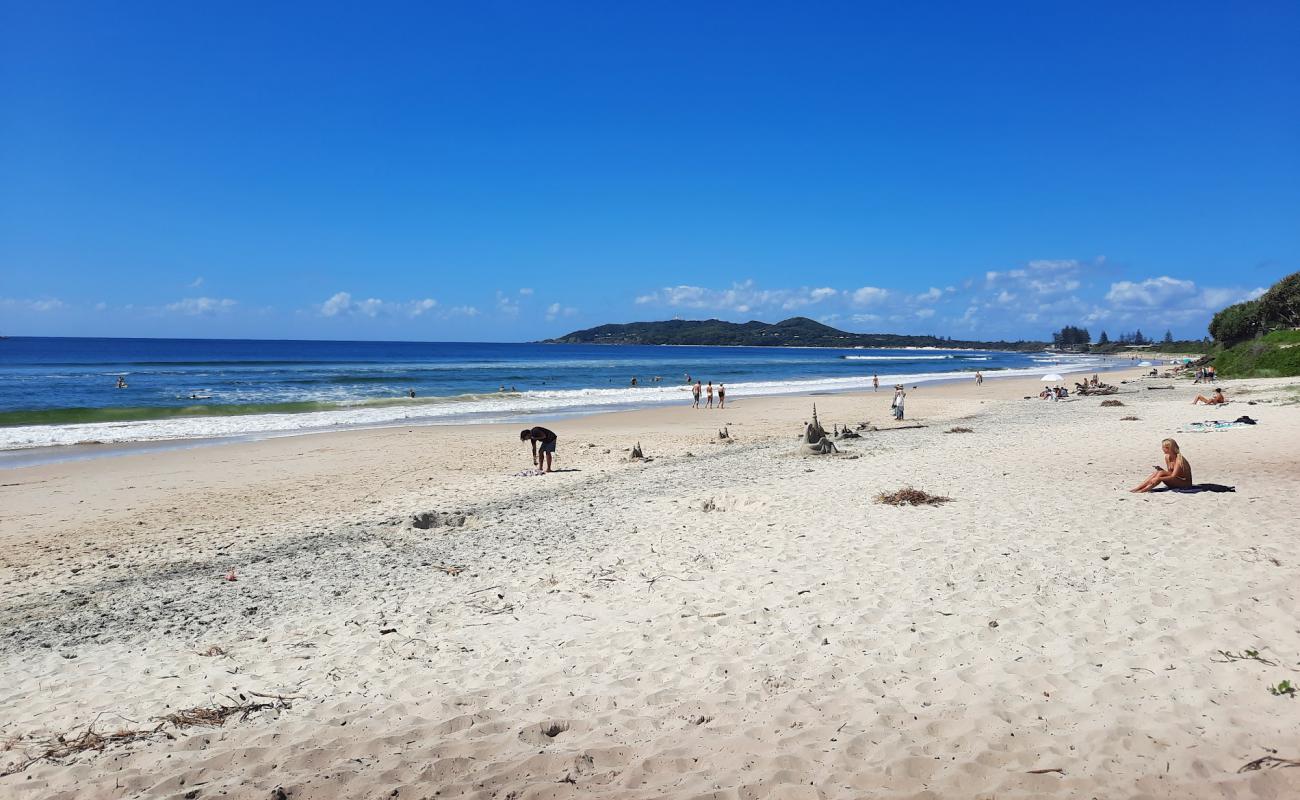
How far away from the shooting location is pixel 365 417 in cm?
3078

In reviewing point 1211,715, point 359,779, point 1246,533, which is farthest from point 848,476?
point 359,779

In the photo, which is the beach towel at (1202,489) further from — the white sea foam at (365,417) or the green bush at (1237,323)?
the green bush at (1237,323)

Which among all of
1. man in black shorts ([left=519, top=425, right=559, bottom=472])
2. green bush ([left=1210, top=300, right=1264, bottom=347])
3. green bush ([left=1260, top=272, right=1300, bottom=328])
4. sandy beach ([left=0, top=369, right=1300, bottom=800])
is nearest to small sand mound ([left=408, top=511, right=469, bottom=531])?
sandy beach ([left=0, top=369, right=1300, bottom=800])

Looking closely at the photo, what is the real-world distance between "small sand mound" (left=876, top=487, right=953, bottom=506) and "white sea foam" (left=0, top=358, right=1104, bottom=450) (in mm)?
21611

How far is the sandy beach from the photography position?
4.12m

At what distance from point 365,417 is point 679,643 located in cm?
2783

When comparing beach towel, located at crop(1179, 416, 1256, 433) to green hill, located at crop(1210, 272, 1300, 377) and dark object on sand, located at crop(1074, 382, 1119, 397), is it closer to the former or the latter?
dark object on sand, located at crop(1074, 382, 1119, 397)

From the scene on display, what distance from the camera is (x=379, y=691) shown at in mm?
5152

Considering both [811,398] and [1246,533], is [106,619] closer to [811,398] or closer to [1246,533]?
[1246,533]

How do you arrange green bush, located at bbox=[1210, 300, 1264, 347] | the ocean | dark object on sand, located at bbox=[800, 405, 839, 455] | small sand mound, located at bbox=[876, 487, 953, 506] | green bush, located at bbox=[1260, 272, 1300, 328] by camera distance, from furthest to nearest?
green bush, located at bbox=[1210, 300, 1264, 347] < green bush, located at bbox=[1260, 272, 1300, 328] < the ocean < dark object on sand, located at bbox=[800, 405, 839, 455] < small sand mound, located at bbox=[876, 487, 953, 506]

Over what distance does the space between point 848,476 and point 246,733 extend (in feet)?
33.8

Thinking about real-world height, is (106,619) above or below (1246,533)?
below

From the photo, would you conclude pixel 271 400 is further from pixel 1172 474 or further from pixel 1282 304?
pixel 1282 304

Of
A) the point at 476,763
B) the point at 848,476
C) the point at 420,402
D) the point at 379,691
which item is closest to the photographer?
the point at 476,763
